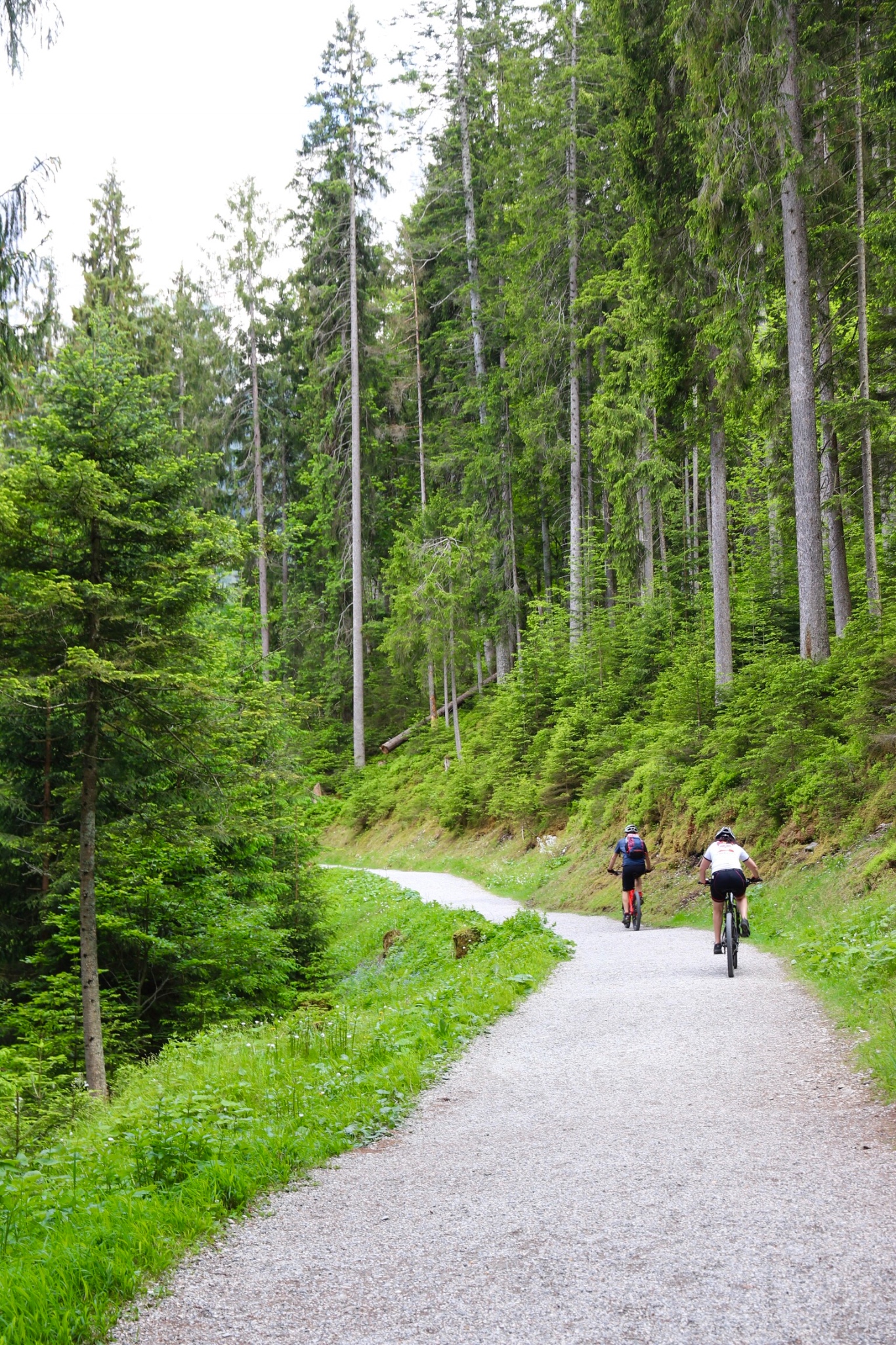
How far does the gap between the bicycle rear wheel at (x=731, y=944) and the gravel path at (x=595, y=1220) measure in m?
2.48

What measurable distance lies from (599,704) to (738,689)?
6.09 metres

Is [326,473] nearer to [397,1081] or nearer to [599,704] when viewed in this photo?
[599,704]

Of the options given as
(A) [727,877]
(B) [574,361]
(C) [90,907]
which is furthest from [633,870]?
(B) [574,361]

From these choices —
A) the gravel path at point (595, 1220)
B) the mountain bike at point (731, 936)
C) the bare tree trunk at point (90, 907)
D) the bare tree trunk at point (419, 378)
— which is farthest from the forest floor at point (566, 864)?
the bare tree trunk at point (419, 378)

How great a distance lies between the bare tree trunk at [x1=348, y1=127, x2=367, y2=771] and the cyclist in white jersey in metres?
28.2

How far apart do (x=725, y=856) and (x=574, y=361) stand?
66.5ft

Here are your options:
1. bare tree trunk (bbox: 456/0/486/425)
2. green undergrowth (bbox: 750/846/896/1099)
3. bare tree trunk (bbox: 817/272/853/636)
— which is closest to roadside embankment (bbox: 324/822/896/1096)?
green undergrowth (bbox: 750/846/896/1099)

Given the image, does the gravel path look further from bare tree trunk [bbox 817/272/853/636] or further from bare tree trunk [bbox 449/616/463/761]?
bare tree trunk [bbox 449/616/463/761]

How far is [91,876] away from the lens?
36.2 ft

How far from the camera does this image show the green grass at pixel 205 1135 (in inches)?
144

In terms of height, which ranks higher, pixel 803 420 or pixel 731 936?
pixel 803 420

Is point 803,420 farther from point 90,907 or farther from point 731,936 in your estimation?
point 90,907

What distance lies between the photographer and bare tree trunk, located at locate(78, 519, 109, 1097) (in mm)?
10562

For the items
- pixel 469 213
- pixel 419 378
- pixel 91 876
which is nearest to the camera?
pixel 91 876
